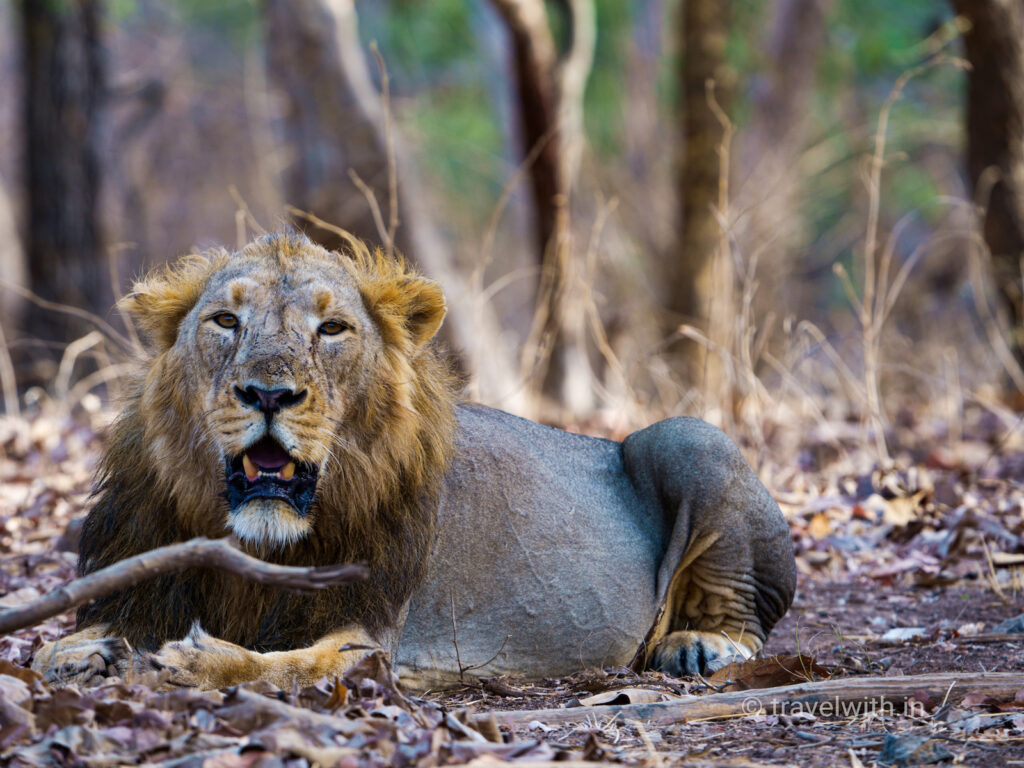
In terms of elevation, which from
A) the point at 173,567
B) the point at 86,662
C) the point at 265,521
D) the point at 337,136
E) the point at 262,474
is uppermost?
the point at 337,136

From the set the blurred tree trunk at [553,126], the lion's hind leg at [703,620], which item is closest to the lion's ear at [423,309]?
the lion's hind leg at [703,620]

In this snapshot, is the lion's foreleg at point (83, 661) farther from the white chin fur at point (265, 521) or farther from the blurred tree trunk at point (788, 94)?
the blurred tree trunk at point (788, 94)

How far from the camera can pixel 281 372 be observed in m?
3.49

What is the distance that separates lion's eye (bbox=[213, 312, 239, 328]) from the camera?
12.3 feet

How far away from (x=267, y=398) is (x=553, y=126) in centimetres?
787

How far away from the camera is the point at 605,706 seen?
3445 millimetres

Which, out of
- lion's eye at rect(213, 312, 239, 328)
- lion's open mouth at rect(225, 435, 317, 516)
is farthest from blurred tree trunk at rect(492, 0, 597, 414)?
lion's open mouth at rect(225, 435, 317, 516)

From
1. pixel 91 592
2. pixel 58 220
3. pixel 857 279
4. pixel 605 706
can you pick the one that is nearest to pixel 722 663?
pixel 605 706

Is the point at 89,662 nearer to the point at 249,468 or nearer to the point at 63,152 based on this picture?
the point at 249,468

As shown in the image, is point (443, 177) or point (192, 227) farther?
point (192, 227)

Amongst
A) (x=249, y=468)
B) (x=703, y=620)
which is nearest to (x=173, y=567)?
(x=249, y=468)

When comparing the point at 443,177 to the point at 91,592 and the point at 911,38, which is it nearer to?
the point at 911,38

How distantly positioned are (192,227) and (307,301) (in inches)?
928

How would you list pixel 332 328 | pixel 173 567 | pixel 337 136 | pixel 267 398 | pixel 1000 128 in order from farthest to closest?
pixel 337 136 < pixel 1000 128 < pixel 332 328 < pixel 267 398 < pixel 173 567
